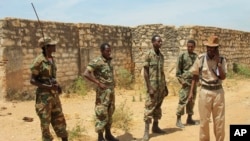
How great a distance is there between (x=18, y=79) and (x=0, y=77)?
22.0 inches

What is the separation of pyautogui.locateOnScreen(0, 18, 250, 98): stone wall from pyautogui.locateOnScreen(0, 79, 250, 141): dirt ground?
0.81 metres

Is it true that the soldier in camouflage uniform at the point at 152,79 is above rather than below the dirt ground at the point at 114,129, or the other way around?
above

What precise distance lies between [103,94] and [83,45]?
6471 mm

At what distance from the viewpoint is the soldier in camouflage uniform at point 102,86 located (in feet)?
19.9

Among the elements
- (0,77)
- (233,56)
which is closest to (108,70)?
(0,77)

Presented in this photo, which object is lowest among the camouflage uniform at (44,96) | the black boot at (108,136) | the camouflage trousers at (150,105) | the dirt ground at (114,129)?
the dirt ground at (114,129)

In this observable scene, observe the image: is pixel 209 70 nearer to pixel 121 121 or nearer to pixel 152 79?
pixel 152 79

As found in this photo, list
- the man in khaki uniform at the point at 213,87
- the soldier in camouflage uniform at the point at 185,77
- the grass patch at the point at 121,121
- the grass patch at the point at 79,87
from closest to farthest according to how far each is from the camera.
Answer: the man in khaki uniform at the point at 213,87
the soldier in camouflage uniform at the point at 185,77
the grass patch at the point at 121,121
the grass patch at the point at 79,87

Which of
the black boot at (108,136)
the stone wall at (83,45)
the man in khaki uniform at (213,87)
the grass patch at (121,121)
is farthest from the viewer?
the stone wall at (83,45)

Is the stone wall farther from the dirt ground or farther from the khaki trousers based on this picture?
the khaki trousers

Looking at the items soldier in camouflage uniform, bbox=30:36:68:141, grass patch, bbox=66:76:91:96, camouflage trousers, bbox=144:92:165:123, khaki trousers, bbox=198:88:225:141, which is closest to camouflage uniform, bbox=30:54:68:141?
soldier in camouflage uniform, bbox=30:36:68:141

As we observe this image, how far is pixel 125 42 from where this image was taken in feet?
47.4

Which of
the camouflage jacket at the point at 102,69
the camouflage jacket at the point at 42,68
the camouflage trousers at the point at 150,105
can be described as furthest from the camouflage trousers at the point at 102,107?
the camouflage jacket at the point at 42,68

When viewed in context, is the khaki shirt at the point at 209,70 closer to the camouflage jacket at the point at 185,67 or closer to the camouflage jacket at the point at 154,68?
the camouflage jacket at the point at 154,68
